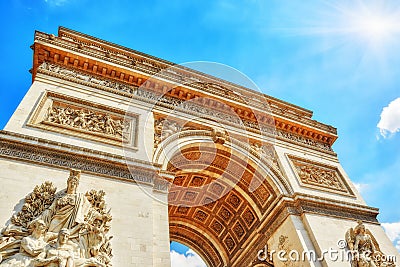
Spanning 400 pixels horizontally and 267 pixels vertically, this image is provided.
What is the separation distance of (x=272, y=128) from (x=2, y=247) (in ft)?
30.2

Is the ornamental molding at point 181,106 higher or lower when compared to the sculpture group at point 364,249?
higher

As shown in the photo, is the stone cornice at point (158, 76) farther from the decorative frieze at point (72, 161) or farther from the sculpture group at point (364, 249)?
the sculpture group at point (364, 249)

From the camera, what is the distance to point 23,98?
25.1 ft

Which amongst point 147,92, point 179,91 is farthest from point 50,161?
point 179,91

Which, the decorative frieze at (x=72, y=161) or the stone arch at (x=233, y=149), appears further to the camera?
the stone arch at (x=233, y=149)

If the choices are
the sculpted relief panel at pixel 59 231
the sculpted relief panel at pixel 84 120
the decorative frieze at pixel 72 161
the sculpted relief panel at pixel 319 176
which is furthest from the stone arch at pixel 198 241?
the sculpted relief panel at pixel 59 231

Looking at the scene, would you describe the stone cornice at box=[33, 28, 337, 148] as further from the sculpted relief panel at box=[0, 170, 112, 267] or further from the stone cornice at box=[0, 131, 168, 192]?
the sculpted relief panel at box=[0, 170, 112, 267]

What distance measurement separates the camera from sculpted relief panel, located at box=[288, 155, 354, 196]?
1038cm

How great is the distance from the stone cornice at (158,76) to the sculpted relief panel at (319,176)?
62.0 inches

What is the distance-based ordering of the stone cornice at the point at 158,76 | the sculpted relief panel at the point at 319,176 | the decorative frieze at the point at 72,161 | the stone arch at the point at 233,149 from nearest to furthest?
the decorative frieze at the point at 72,161 → the stone arch at the point at 233,149 → the stone cornice at the point at 158,76 → the sculpted relief panel at the point at 319,176

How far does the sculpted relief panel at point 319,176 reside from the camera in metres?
10.4

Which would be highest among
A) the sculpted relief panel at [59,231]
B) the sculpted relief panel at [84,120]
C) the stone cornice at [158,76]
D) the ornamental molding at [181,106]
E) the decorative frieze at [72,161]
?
the stone cornice at [158,76]

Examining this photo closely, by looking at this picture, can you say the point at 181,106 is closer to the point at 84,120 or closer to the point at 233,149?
the point at 233,149

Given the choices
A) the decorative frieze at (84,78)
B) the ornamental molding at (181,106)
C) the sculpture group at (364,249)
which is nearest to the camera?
the sculpture group at (364,249)
